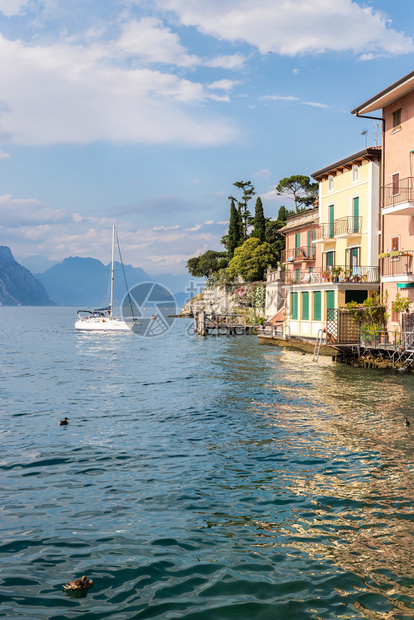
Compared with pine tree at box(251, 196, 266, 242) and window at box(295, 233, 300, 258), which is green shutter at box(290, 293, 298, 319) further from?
pine tree at box(251, 196, 266, 242)

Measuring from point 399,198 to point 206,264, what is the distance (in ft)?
267

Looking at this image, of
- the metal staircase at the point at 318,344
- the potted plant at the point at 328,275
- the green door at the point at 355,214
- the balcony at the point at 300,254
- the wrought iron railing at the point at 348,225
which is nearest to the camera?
the metal staircase at the point at 318,344

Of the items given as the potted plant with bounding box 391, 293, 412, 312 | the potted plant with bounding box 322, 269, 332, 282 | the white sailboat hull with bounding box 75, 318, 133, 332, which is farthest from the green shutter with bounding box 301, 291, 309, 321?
the white sailboat hull with bounding box 75, 318, 133, 332

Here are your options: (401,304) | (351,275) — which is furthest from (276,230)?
(401,304)

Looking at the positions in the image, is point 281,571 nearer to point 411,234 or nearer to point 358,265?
point 411,234

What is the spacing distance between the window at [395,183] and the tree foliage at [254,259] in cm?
4731

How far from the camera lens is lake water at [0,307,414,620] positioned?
6.18 meters

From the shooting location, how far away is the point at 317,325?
36312 mm

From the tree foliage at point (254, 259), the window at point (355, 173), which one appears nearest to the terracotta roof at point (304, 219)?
the window at point (355, 173)

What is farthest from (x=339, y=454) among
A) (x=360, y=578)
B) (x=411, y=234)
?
(x=411, y=234)

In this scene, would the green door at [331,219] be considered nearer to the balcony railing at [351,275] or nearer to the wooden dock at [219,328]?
the balcony railing at [351,275]

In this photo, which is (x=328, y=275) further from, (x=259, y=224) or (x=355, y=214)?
(x=259, y=224)

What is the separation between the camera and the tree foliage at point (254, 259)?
256 feet

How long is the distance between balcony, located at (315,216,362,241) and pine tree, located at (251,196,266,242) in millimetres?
43424
